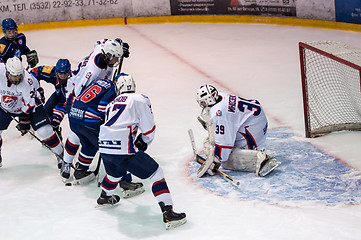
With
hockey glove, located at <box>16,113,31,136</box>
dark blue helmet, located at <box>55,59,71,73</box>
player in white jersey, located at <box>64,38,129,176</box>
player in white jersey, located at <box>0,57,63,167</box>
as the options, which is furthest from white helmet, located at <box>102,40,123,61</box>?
hockey glove, located at <box>16,113,31,136</box>

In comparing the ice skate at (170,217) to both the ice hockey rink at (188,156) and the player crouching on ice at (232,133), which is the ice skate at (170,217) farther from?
the player crouching on ice at (232,133)

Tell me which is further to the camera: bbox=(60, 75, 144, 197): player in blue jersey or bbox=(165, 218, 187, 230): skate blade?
bbox=(60, 75, 144, 197): player in blue jersey

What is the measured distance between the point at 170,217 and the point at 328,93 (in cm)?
258

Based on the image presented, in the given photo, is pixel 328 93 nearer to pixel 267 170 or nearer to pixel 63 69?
pixel 267 170

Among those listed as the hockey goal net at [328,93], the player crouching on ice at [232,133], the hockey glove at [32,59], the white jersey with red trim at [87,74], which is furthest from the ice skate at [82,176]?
the hockey glove at [32,59]

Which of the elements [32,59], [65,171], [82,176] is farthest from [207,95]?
[32,59]

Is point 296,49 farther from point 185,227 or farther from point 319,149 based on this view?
point 185,227

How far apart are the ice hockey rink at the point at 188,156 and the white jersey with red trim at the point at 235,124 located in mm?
292

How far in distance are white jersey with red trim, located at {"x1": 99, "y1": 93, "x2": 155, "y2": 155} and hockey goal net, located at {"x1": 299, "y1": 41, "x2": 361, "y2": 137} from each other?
1904 millimetres

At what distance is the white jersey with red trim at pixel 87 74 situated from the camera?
518 centimetres

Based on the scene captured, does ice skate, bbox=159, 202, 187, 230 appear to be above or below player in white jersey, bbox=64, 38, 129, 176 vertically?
below

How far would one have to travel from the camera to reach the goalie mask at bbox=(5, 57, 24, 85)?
5047 millimetres

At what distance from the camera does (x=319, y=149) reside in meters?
5.36

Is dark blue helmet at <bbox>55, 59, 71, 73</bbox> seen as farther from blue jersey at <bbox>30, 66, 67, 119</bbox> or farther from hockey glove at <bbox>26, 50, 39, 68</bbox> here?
hockey glove at <bbox>26, 50, 39, 68</bbox>
